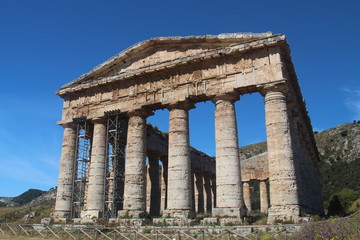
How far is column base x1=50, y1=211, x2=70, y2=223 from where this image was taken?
20125mm

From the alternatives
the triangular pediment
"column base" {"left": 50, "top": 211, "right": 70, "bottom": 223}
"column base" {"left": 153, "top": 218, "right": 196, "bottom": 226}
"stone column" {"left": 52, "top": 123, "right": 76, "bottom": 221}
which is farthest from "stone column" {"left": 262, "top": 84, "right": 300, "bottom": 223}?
"stone column" {"left": 52, "top": 123, "right": 76, "bottom": 221}

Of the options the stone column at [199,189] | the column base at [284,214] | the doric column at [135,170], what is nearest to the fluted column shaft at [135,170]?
the doric column at [135,170]

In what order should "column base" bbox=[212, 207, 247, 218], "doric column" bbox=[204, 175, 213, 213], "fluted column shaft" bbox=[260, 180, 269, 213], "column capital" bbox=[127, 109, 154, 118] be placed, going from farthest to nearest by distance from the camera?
"doric column" bbox=[204, 175, 213, 213]
"fluted column shaft" bbox=[260, 180, 269, 213]
"column capital" bbox=[127, 109, 154, 118]
"column base" bbox=[212, 207, 247, 218]

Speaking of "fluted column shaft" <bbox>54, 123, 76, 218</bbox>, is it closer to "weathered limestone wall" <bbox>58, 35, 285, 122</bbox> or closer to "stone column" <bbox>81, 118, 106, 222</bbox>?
"weathered limestone wall" <bbox>58, 35, 285, 122</bbox>

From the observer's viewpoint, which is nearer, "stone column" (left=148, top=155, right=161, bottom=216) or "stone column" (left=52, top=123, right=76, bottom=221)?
"stone column" (left=52, top=123, right=76, bottom=221)

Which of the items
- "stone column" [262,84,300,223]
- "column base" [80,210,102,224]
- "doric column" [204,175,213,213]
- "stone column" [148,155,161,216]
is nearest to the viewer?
"stone column" [262,84,300,223]

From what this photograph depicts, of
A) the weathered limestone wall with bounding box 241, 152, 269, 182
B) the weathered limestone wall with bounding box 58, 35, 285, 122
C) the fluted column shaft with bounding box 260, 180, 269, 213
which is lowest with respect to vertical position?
the fluted column shaft with bounding box 260, 180, 269, 213

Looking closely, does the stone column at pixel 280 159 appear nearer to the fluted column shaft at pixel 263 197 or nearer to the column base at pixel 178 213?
the column base at pixel 178 213

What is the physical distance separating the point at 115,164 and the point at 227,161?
309 inches

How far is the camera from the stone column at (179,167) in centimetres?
1684

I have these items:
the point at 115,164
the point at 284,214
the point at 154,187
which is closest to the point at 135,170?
the point at 115,164

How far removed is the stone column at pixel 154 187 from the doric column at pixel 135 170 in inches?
263

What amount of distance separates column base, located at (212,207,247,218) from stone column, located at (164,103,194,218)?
1661 millimetres

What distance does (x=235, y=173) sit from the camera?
16.2 m
